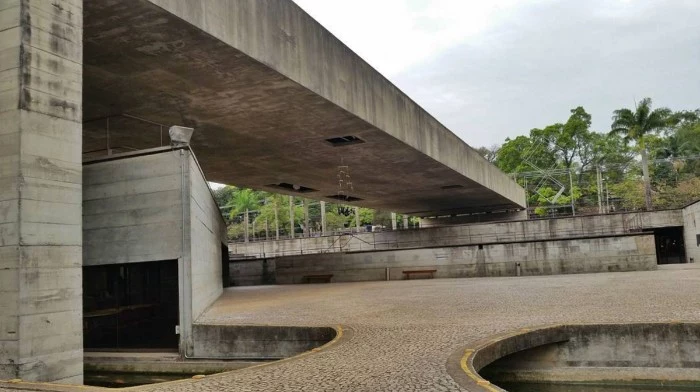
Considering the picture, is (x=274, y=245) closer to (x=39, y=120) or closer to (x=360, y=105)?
(x=360, y=105)

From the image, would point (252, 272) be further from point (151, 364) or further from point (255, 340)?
point (255, 340)

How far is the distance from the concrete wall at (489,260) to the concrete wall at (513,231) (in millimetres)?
6258

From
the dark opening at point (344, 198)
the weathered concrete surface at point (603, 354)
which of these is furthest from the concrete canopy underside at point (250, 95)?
the dark opening at point (344, 198)

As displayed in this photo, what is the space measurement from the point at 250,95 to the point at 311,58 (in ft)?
5.55

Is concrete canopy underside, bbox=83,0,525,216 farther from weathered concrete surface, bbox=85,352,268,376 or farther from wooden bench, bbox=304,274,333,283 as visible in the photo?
weathered concrete surface, bbox=85,352,268,376

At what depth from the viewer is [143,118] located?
14.5 meters

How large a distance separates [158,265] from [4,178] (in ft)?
19.9

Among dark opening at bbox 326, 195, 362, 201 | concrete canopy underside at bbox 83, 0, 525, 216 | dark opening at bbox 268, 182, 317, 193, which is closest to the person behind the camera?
concrete canopy underside at bbox 83, 0, 525, 216

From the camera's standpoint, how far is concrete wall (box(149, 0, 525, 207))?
395 inches

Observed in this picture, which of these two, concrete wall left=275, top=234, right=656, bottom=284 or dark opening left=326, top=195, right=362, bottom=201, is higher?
dark opening left=326, top=195, right=362, bottom=201

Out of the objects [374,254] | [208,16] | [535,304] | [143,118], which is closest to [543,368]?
[535,304]

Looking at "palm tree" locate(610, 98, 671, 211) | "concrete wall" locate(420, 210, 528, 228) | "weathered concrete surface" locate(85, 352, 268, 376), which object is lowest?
"weathered concrete surface" locate(85, 352, 268, 376)

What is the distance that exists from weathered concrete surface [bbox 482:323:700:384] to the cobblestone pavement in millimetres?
492

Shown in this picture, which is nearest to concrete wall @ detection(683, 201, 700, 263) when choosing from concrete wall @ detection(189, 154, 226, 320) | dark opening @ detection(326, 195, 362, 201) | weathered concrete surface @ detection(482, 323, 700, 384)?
dark opening @ detection(326, 195, 362, 201)
